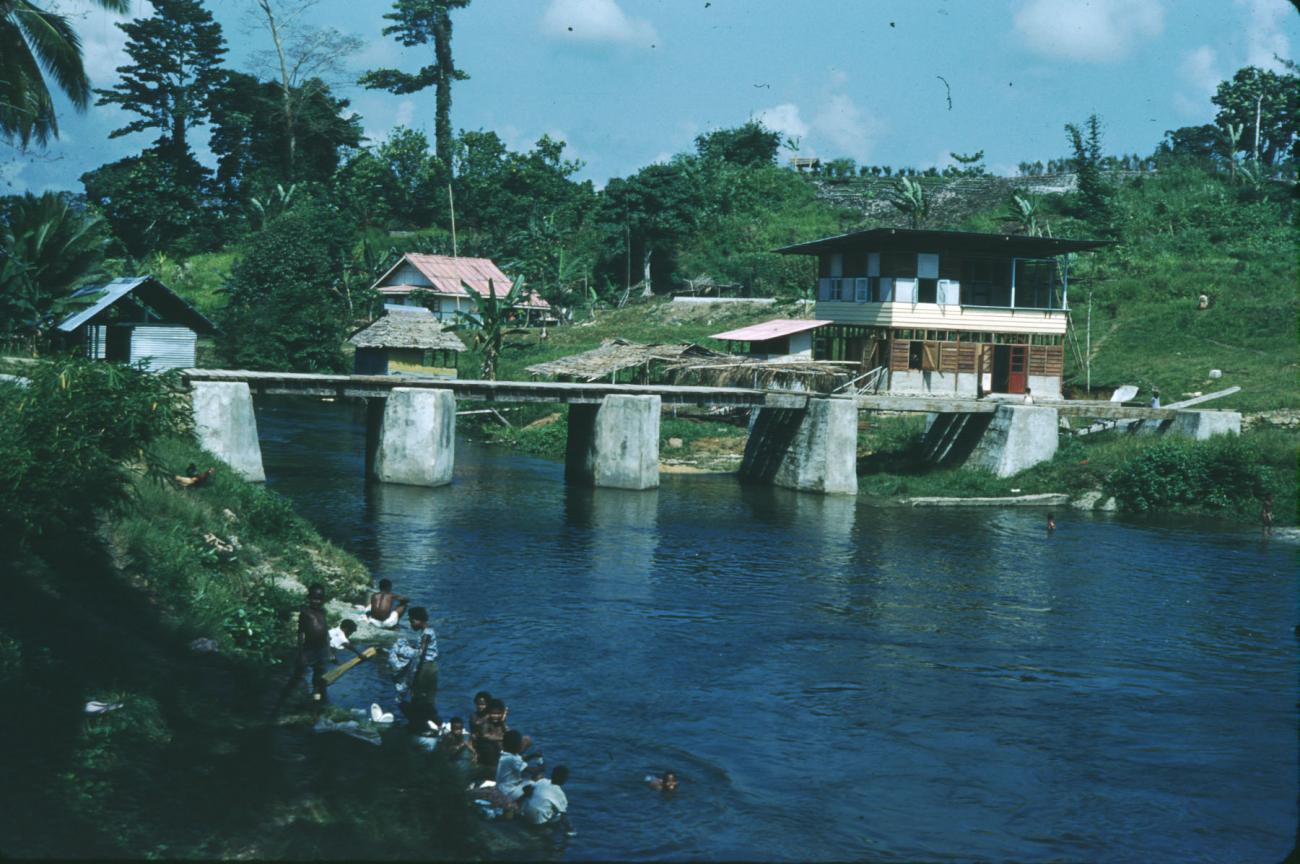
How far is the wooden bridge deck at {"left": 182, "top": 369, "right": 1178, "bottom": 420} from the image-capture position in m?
47.1

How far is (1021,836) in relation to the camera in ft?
58.4

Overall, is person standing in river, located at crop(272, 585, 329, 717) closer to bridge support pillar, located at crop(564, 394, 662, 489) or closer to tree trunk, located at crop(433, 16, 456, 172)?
bridge support pillar, located at crop(564, 394, 662, 489)

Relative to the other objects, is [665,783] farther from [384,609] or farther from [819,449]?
[819,449]

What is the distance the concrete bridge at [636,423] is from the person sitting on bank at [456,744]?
26.9 metres

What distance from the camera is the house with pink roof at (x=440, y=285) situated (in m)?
90.9

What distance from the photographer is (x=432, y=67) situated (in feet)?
366

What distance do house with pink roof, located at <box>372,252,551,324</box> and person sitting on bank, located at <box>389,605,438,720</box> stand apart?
68.9 meters

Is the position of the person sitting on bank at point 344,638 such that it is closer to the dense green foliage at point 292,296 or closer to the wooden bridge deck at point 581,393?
the wooden bridge deck at point 581,393

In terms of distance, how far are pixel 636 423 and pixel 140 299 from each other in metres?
22.3

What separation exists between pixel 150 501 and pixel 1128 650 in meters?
22.3

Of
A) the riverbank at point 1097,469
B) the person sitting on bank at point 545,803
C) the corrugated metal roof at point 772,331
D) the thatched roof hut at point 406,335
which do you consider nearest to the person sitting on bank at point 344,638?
the person sitting on bank at point 545,803

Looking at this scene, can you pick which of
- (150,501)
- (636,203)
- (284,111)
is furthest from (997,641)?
(284,111)

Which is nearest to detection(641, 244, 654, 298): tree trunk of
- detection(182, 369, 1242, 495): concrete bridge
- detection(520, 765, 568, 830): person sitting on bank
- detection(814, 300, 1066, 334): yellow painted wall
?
detection(814, 300, 1066, 334): yellow painted wall

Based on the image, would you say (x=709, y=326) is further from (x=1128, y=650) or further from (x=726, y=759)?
(x=726, y=759)
